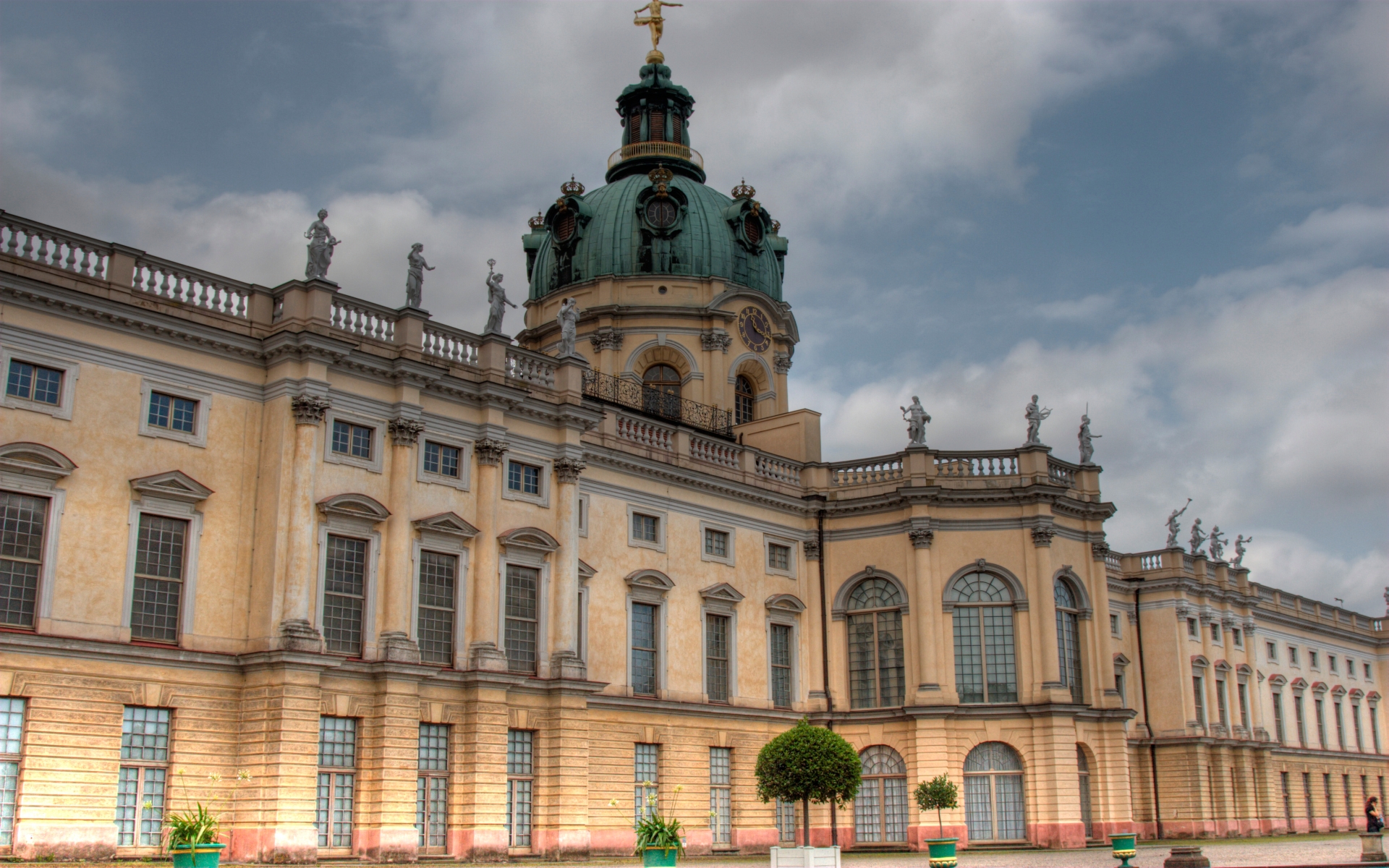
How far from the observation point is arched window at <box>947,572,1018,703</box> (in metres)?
40.8

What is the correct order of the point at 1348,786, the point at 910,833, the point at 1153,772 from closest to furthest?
the point at 910,833 → the point at 1153,772 → the point at 1348,786

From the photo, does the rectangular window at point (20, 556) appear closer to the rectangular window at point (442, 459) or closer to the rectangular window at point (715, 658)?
the rectangular window at point (442, 459)

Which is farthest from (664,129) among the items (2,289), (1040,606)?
(2,289)

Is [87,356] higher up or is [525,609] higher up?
[87,356]

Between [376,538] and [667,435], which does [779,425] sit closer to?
[667,435]

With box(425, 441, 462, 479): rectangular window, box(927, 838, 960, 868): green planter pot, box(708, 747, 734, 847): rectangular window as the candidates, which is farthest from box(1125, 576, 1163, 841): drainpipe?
box(425, 441, 462, 479): rectangular window

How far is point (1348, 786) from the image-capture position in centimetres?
6781

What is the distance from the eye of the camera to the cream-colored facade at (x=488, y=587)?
25844mm

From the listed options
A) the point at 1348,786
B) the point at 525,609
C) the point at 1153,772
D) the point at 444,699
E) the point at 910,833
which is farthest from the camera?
the point at 1348,786

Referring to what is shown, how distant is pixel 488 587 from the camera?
3175 cm

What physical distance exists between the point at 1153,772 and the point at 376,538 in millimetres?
37930

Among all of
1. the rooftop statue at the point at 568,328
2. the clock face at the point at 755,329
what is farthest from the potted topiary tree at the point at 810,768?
the clock face at the point at 755,329

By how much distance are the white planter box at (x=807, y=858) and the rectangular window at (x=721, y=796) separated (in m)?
11.2

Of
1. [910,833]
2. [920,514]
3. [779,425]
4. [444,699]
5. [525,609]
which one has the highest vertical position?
[779,425]
